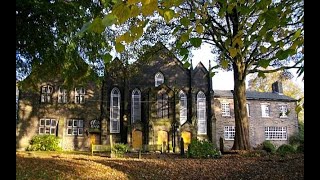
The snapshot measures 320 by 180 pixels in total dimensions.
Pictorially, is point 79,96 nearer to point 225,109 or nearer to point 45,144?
point 45,144

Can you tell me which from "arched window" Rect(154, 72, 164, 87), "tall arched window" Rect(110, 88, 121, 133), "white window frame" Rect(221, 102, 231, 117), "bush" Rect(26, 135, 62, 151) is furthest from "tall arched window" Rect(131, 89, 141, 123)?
"white window frame" Rect(221, 102, 231, 117)

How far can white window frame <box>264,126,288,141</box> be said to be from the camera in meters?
37.2

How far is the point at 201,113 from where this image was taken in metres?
35.0

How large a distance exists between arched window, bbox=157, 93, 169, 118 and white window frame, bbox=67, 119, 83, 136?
8.36m

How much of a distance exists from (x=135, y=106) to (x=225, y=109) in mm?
11253

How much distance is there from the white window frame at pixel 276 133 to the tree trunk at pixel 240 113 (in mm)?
18860

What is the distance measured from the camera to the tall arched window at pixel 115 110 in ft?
106

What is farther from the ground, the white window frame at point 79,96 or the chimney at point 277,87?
the chimney at point 277,87

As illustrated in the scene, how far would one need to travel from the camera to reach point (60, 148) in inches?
1112

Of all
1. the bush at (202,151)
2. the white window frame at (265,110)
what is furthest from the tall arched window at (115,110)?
the white window frame at (265,110)

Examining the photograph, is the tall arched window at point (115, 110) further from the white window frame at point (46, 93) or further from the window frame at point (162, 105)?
the white window frame at point (46, 93)

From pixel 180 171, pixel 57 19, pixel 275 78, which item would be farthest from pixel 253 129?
pixel 57 19

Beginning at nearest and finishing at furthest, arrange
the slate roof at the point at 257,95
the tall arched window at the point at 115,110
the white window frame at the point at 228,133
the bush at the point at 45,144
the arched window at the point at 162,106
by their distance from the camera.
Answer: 1. the bush at the point at 45,144
2. the tall arched window at the point at 115,110
3. the arched window at the point at 162,106
4. the white window frame at the point at 228,133
5. the slate roof at the point at 257,95
